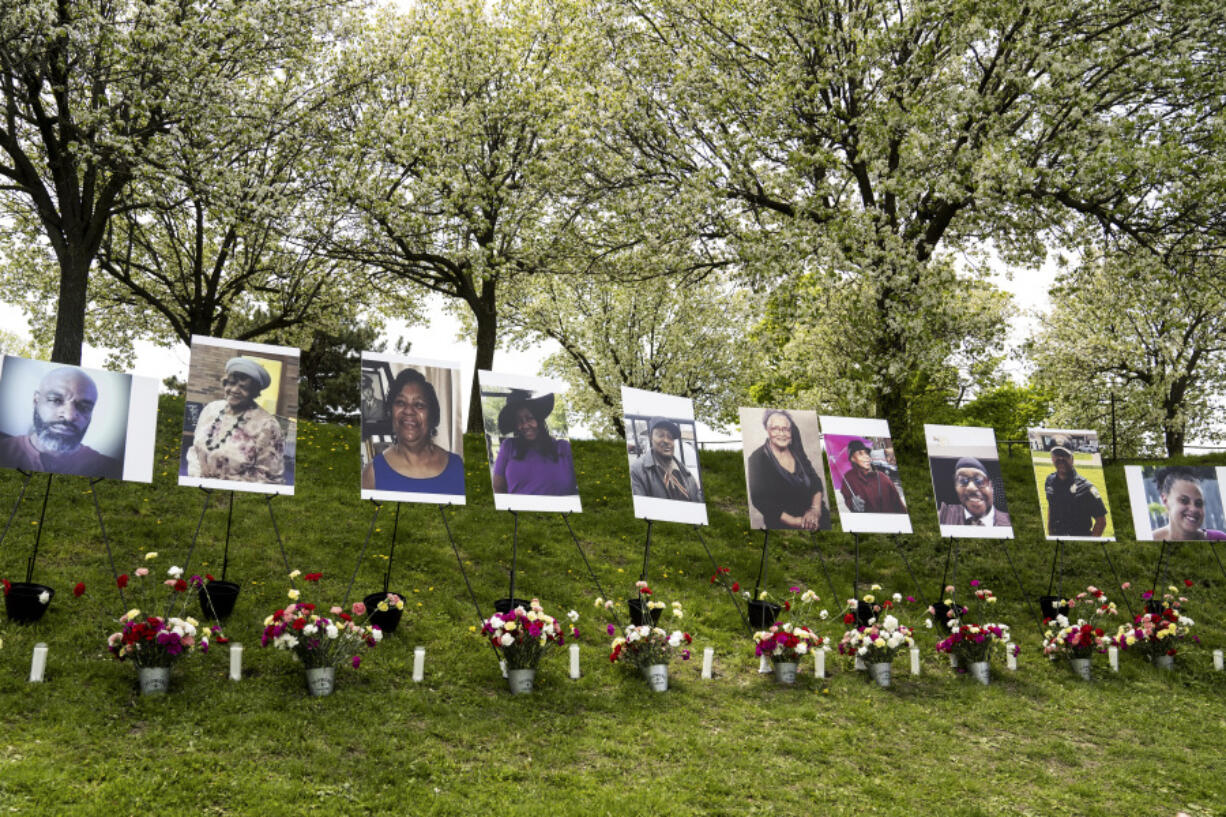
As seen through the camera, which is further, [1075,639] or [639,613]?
[1075,639]

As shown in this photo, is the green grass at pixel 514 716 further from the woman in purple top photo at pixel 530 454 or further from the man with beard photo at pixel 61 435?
the woman in purple top photo at pixel 530 454

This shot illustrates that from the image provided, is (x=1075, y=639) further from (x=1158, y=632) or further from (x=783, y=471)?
(x=783, y=471)

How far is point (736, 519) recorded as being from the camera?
1404cm

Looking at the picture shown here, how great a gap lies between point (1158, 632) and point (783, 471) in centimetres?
491

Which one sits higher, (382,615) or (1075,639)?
(382,615)

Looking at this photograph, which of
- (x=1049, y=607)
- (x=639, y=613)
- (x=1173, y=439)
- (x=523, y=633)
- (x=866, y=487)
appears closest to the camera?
(x=523, y=633)

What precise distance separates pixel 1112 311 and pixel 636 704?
22195 millimetres

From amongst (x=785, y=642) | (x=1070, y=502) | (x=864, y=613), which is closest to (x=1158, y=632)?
(x=1070, y=502)

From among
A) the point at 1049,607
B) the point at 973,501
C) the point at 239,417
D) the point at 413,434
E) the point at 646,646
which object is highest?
the point at 239,417

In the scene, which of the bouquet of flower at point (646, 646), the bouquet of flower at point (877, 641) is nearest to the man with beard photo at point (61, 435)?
the bouquet of flower at point (646, 646)

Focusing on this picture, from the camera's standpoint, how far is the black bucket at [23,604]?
7496mm

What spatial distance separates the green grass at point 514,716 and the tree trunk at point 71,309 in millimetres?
3024

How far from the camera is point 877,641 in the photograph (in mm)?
8562

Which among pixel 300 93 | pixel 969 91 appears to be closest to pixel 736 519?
pixel 969 91
